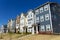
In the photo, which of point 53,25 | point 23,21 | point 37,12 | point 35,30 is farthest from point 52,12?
point 23,21

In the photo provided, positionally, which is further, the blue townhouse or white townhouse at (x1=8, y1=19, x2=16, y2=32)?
white townhouse at (x1=8, y1=19, x2=16, y2=32)

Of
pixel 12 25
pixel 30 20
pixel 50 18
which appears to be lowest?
pixel 12 25

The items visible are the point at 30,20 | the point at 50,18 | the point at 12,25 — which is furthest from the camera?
the point at 12,25

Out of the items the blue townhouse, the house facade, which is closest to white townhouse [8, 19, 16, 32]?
the house facade

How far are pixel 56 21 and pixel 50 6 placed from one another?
5540 mm

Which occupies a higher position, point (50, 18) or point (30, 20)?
point (30, 20)

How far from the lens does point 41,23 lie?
181 ft

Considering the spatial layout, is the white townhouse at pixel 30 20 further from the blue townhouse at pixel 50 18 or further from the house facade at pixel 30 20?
the blue townhouse at pixel 50 18

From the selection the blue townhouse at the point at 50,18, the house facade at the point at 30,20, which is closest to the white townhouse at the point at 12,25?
the house facade at the point at 30,20

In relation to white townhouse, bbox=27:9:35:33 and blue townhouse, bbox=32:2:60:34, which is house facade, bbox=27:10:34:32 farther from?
blue townhouse, bbox=32:2:60:34

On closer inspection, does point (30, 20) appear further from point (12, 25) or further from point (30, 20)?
point (12, 25)

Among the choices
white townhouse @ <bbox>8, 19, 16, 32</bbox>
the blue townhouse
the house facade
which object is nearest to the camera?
the blue townhouse

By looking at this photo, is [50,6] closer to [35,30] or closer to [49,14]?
[49,14]

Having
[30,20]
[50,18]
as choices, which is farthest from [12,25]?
[50,18]
